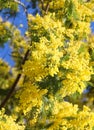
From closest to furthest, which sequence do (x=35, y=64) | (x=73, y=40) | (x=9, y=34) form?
(x=35, y=64) → (x=73, y=40) → (x=9, y=34)

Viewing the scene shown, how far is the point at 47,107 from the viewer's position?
11.3m

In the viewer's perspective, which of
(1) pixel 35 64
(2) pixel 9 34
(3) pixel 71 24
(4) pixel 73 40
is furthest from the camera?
(2) pixel 9 34

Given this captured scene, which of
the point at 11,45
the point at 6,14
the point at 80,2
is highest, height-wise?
the point at 80,2

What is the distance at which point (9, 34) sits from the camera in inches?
553

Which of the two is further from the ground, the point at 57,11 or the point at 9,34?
the point at 57,11

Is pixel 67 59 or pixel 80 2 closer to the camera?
pixel 67 59

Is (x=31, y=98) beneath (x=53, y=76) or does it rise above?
beneath

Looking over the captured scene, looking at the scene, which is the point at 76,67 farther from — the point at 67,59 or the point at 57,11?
the point at 57,11

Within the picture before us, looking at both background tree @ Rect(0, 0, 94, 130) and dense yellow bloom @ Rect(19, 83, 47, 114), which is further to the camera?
dense yellow bloom @ Rect(19, 83, 47, 114)

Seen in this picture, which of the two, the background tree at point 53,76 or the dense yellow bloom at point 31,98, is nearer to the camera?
the background tree at point 53,76

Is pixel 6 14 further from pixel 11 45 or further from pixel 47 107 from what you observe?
pixel 47 107

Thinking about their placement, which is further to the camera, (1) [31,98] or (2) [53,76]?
(1) [31,98]

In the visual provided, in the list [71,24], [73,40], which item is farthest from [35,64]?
[71,24]

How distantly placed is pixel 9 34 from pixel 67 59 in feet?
11.2
